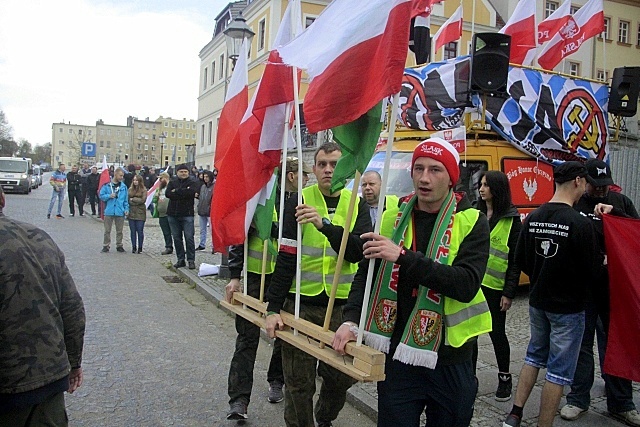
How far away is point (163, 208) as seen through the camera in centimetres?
1302

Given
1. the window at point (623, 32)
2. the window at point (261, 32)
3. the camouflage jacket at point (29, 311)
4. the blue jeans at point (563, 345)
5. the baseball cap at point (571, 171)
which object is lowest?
the blue jeans at point (563, 345)

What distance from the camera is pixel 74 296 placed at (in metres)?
2.86

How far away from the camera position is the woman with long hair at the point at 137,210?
13.7m

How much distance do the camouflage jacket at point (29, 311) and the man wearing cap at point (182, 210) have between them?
Result: 9323mm

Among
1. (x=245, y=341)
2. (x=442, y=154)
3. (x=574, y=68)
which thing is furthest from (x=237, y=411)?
(x=574, y=68)

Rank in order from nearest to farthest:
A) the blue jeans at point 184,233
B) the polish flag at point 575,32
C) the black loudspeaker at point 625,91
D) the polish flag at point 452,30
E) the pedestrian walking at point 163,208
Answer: the black loudspeaker at point 625,91 < the blue jeans at point 184,233 < the polish flag at point 575,32 < the pedestrian walking at point 163,208 < the polish flag at point 452,30

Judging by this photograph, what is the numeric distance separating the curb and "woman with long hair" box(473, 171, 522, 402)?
1096 millimetres

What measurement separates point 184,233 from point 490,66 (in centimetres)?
660

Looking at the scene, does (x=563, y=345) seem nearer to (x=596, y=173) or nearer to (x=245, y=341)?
→ (x=596, y=173)

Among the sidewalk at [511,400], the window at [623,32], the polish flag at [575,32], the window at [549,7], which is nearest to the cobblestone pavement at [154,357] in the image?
the sidewalk at [511,400]

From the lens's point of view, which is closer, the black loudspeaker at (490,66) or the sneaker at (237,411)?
the sneaker at (237,411)

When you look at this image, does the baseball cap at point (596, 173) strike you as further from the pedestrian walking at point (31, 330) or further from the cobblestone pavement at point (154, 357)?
the pedestrian walking at point (31, 330)

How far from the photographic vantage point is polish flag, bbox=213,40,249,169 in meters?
4.80

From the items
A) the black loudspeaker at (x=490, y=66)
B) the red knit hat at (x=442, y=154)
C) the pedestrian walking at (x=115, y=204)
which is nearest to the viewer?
the red knit hat at (x=442, y=154)
